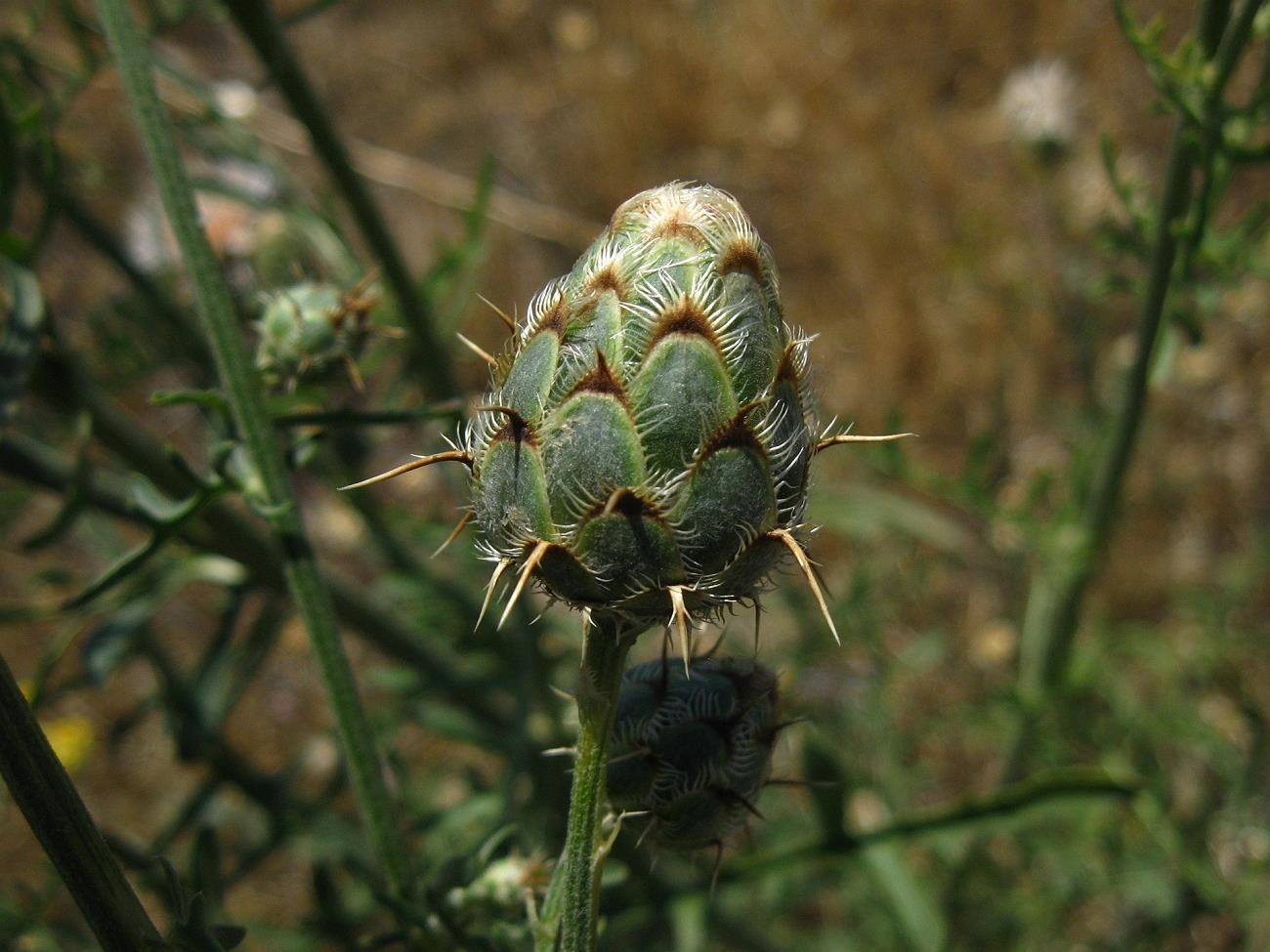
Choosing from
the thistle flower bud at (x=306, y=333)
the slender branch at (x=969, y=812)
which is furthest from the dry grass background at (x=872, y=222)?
the thistle flower bud at (x=306, y=333)

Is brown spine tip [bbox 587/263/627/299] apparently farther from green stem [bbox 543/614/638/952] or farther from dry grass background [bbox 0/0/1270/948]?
dry grass background [bbox 0/0/1270/948]

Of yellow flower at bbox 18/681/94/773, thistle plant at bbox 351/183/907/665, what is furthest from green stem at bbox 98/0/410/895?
yellow flower at bbox 18/681/94/773

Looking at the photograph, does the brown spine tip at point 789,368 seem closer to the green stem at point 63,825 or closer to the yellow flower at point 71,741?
the green stem at point 63,825

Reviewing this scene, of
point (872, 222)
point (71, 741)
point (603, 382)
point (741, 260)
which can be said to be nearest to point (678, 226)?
point (741, 260)

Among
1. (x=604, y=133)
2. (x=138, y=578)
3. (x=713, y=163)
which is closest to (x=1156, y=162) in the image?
(x=713, y=163)

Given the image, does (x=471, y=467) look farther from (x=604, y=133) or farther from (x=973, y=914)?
(x=604, y=133)
